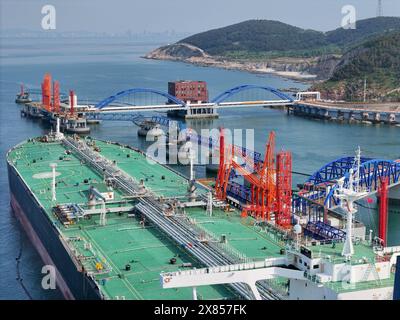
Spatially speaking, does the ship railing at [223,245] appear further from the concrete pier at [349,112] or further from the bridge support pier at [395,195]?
the concrete pier at [349,112]

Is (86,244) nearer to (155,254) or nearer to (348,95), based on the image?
(155,254)

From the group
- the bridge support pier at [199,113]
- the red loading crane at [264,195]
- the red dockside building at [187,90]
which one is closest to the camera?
the red loading crane at [264,195]

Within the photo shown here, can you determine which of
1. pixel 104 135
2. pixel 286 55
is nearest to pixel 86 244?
pixel 104 135

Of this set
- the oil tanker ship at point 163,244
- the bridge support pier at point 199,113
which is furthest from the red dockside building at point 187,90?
the oil tanker ship at point 163,244

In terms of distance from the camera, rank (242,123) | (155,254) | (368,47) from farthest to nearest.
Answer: (368,47), (242,123), (155,254)

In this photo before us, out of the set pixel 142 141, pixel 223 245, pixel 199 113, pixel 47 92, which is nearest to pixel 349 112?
pixel 199 113
